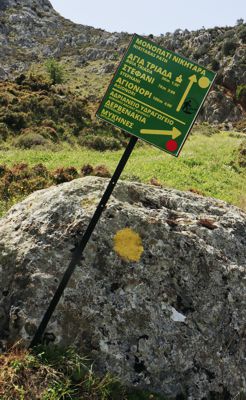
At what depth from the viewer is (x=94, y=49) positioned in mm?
126250

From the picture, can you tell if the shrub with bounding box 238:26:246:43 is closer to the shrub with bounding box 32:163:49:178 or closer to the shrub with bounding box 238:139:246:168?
the shrub with bounding box 238:139:246:168

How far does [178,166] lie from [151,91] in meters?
17.2

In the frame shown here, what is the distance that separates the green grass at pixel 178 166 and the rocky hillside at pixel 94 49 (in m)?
29.3

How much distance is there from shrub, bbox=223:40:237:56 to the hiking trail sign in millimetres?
86417

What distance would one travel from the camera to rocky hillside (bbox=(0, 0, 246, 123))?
70713 mm

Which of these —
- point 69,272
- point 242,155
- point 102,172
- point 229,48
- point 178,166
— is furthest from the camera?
point 229,48

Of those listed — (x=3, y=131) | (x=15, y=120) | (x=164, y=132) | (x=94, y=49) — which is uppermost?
(x=164, y=132)

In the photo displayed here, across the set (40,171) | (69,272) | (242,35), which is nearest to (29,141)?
(40,171)

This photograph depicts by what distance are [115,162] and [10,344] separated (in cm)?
1744

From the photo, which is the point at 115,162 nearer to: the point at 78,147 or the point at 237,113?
the point at 78,147

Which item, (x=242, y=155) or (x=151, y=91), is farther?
(x=242, y=155)

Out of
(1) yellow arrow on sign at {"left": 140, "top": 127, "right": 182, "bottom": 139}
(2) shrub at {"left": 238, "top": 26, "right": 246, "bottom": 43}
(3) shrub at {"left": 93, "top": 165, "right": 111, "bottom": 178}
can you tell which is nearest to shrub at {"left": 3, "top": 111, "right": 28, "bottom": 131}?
(3) shrub at {"left": 93, "top": 165, "right": 111, "bottom": 178}

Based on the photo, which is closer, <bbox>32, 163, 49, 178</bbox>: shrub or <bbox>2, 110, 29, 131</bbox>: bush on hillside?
<bbox>32, 163, 49, 178</bbox>: shrub

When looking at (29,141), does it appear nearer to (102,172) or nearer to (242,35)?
(102,172)
